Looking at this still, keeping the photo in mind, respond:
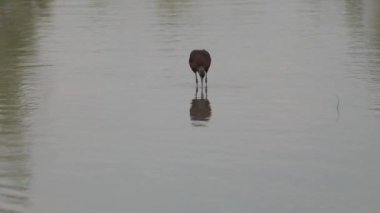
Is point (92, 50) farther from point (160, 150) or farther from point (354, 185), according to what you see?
point (354, 185)

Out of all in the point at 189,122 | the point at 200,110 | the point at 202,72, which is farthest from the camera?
the point at 202,72

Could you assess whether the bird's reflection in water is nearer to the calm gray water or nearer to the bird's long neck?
the calm gray water

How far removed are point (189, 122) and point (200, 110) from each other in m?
1.08

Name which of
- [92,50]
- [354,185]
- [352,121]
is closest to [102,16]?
[92,50]

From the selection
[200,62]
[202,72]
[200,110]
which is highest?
[200,62]

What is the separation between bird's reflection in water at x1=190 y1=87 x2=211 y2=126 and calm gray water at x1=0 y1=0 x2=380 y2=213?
0.11 ft

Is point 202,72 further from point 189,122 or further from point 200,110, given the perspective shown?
point 189,122

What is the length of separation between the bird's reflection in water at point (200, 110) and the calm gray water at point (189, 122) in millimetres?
35

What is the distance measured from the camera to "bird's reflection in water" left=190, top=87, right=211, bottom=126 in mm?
15242

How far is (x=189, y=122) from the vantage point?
15.2m

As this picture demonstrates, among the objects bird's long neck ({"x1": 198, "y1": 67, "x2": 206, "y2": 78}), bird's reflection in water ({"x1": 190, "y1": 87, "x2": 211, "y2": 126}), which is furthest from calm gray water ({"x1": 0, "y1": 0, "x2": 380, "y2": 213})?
bird's long neck ({"x1": 198, "y1": 67, "x2": 206, "y2": 78})

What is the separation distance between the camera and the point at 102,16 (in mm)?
37938

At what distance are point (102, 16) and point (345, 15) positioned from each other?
29.1ft

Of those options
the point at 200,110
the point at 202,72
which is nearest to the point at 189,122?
the point at 200,110
